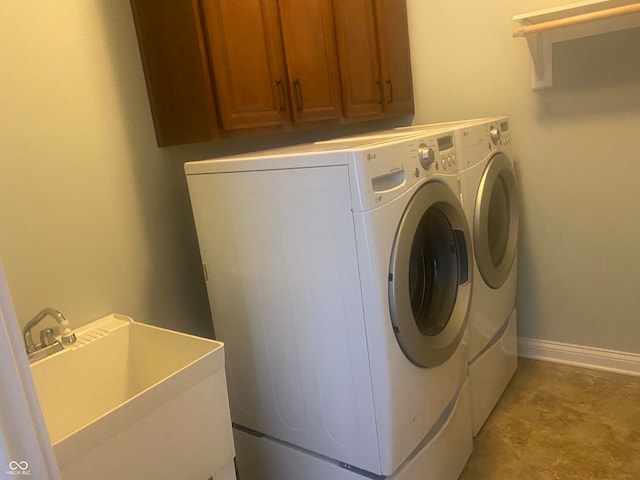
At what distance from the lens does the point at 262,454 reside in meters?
1.68

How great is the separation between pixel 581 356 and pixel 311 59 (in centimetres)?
178

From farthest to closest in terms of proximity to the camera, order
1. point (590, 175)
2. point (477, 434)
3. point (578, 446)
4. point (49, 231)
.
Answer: point (590, 175) < point (477, 434) < point (578, 446) < point (49, 231)

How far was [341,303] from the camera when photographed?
1333 millimetres

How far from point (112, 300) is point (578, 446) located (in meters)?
1.68

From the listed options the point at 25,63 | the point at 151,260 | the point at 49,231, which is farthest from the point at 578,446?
the point at 25,63

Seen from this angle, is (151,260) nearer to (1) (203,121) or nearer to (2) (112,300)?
(2) (112,300)

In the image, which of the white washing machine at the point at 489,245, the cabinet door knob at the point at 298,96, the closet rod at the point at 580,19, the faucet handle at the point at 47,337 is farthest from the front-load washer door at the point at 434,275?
the faucet handle at the point at 47,337

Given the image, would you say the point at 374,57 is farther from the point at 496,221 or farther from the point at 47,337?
the point at 47,337

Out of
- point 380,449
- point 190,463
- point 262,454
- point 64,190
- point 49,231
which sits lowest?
point 262,454

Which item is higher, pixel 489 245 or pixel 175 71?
pixel 175 71

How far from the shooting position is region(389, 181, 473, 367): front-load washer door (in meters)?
1.37

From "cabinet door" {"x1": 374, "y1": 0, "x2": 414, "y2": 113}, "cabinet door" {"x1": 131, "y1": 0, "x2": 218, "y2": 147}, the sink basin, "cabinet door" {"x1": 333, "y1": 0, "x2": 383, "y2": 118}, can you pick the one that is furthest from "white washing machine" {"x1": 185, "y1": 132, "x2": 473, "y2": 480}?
"cabinet door" {"x1": 374, "y1": 0, "x2": 414, "y2": 113}

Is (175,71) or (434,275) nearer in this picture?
(175,71)

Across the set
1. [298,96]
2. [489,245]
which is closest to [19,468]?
[298,96]
